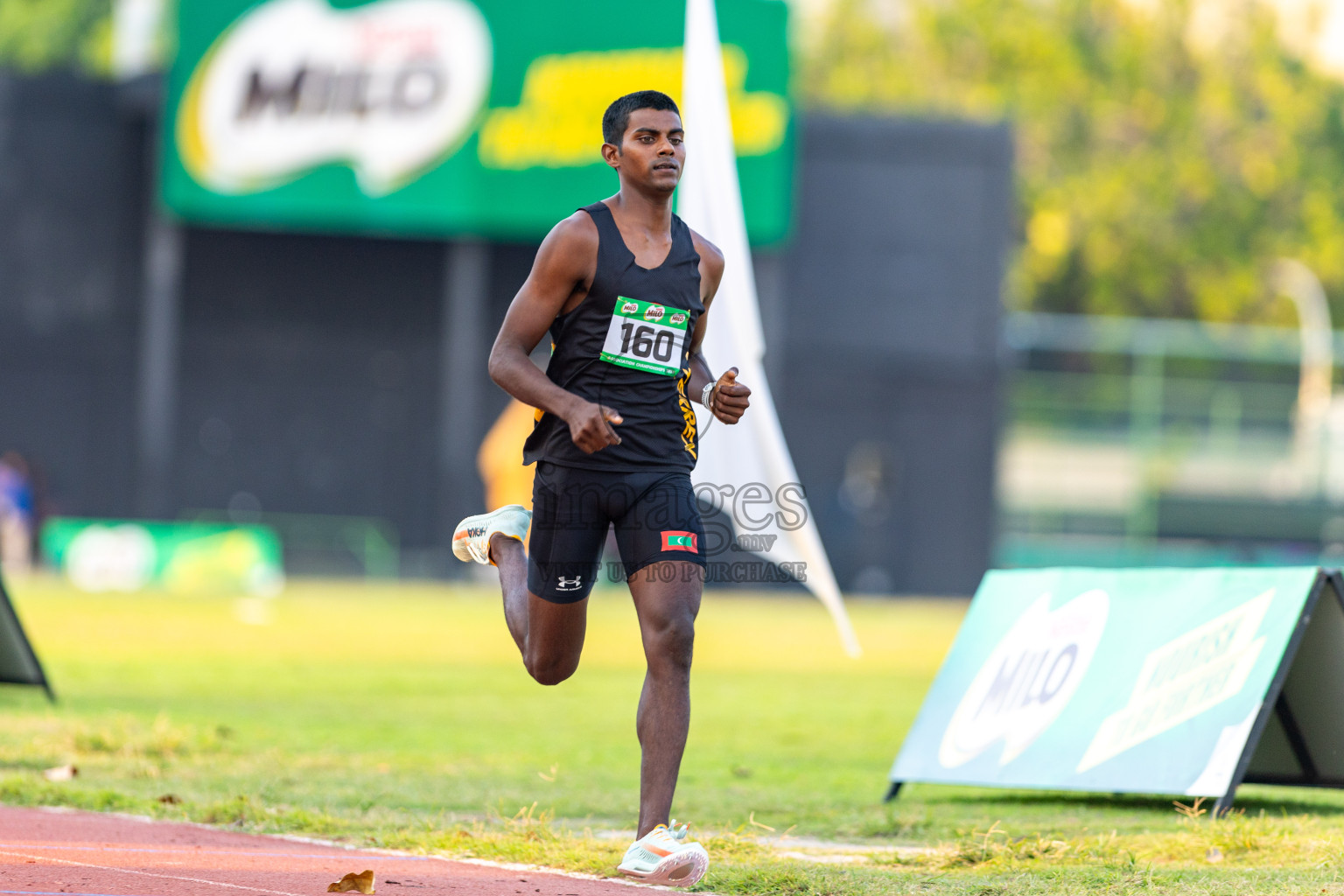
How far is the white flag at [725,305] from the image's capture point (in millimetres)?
8703

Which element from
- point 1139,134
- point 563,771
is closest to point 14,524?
point 563,771

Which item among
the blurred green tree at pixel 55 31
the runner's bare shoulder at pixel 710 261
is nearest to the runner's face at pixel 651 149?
the runner's bare shoulder at pixel 710 261

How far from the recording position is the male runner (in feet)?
19.9

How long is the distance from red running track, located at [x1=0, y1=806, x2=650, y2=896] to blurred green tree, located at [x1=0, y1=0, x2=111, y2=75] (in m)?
59.2

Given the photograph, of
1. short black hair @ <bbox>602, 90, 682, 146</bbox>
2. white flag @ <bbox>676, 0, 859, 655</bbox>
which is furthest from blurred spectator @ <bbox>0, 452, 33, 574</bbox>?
short black hair @ <bbox>602, 90, 682, 146</bbox>

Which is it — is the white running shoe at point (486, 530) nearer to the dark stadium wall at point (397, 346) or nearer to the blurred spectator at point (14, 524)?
the blurred spectator at point (14, 524)

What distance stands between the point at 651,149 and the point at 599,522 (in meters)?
1.22

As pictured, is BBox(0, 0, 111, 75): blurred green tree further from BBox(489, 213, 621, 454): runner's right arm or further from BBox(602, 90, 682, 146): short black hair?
BBox(489, 213, 621, 454): runner's right arm

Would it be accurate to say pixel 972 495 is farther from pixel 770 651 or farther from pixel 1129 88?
pixel 1129 88

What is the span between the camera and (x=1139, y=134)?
2327 inches

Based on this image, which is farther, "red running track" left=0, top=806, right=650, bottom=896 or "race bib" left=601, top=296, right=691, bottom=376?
"race bib" left=601, top=296, right=691, bottom=376

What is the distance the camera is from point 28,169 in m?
32.9

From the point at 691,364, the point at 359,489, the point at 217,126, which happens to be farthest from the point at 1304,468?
the point at 691,364

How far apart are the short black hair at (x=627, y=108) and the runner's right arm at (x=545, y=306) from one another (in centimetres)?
29
